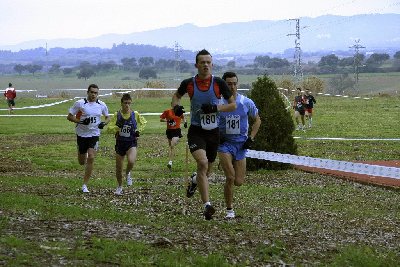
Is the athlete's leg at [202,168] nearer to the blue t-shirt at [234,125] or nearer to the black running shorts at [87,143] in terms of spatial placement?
the blue t-shirt at [234,125]

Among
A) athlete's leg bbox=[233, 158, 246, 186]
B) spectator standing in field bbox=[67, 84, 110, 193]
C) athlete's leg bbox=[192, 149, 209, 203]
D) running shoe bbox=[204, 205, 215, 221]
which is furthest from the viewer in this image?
spectator standing in field bbox=[67, 84, 110, 193]

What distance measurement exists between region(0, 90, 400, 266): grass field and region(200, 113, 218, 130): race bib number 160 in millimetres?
1316

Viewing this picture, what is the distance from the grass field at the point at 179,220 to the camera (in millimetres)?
8969

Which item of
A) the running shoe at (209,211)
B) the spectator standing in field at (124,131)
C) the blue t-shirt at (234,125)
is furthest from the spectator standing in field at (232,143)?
the spectator standing in field at (124,131)

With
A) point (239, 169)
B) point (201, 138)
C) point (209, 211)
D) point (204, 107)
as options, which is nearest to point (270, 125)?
point (239, 169)

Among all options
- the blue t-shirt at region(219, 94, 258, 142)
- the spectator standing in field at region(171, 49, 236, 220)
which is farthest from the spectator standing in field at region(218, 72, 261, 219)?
the spectator standing in field at region(171, 49, 236, 220)

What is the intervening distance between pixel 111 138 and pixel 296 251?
24.3 metres

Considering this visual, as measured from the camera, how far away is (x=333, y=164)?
17328 mm

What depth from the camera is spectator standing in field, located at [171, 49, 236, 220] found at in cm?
1158

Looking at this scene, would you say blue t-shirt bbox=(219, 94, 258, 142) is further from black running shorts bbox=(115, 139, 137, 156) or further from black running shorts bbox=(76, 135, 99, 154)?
black running shorts bbox=(76, 135, 99, 154)

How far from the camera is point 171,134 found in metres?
22.8

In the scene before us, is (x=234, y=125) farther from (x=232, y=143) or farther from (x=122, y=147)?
(x=122, y=147)

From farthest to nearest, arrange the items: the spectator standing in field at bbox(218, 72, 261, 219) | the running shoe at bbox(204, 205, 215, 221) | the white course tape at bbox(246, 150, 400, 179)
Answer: the white course tape at bbox(246, 150, 400, 179) → the spectator standing in field at bbox(218, 72, 261, 219) → the running shoe at bbox(204, 205, 215, 221)

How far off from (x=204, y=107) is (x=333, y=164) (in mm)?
6598
